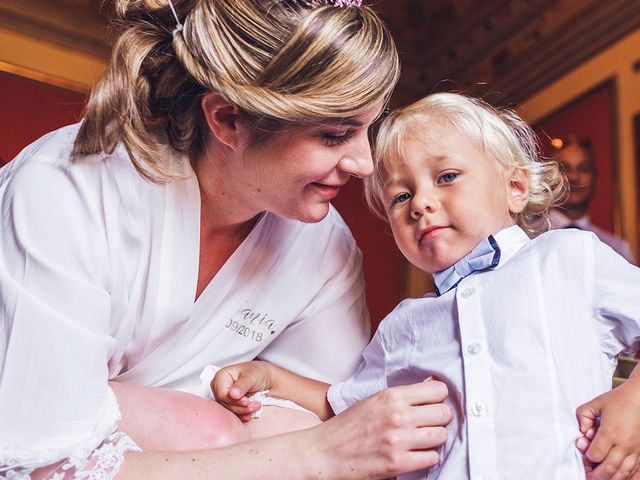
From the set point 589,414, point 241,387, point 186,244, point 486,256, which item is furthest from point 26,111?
point 589,414

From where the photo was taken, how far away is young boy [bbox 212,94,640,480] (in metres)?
1.09

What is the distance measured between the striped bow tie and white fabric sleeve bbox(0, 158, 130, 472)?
1.90ft

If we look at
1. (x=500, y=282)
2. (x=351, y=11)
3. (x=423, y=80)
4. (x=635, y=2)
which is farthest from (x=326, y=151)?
(x=423, y=80)

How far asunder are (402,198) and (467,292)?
0.79 ft

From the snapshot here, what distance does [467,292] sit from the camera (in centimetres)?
125

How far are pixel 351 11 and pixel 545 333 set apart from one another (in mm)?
628

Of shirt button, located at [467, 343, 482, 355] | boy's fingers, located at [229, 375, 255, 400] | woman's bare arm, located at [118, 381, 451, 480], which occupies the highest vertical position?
shirt button, located at [467, 343, 482, 355]

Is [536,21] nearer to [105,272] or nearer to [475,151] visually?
[475,151]

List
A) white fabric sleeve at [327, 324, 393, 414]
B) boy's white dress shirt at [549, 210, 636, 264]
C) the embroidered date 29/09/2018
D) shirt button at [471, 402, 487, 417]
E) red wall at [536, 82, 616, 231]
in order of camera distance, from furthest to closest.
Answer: red wall at [536, 82, 616, 231] < boy's white dress shirt at [549, 210, 636, 264] < the embroidered date 29/09/2018 < white fabric sleeve at [327, 324, 393, 414] < shirt button at [471, 402, 487, 417]

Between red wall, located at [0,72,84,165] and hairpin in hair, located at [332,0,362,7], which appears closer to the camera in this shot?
hairpin in hair, located at [332,0,362,7]

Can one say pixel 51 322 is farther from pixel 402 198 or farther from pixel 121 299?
pixel 402 198

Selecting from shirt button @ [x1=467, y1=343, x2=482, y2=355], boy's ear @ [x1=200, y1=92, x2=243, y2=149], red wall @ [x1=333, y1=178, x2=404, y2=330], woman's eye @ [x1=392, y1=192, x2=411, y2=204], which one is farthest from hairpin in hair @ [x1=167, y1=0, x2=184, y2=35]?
red wall @ [x1=333, y1=178, x2=404, y2=330]

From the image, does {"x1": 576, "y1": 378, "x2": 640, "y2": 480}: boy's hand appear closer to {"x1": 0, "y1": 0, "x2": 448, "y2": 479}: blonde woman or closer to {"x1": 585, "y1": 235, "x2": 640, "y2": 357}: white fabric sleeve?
{"x1": 585, "y1": 235, "x2": 640, "y2": 357}: white fabric sleeve

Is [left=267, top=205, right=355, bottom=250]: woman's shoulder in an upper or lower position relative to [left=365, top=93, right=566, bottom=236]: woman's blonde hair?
lower
